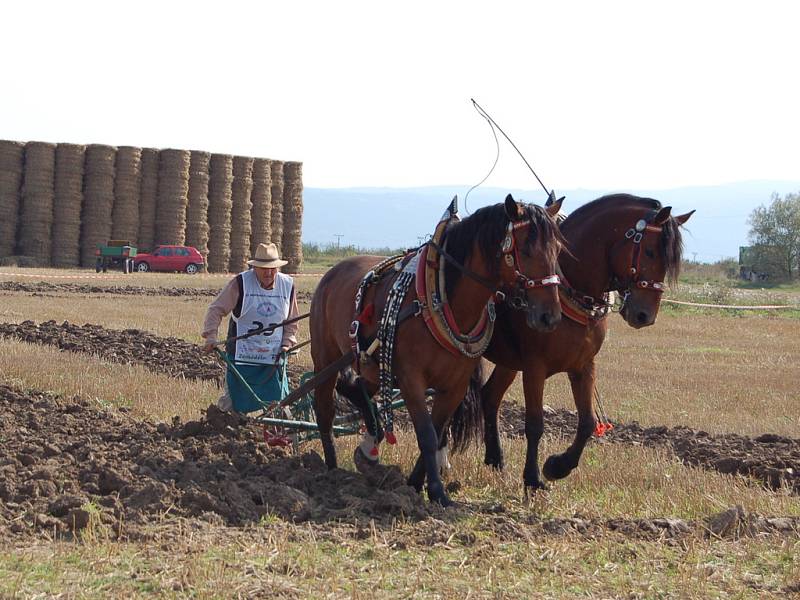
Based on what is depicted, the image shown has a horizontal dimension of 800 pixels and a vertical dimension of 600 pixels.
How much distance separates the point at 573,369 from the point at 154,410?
4.14 metres

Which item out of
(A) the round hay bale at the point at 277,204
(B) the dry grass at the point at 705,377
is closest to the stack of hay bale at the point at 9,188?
(A) the round hay bale at the point at 277,204

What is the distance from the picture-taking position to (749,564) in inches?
216

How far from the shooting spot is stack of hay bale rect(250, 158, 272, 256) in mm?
38844

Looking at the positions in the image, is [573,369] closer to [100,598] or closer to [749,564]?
[749,564]

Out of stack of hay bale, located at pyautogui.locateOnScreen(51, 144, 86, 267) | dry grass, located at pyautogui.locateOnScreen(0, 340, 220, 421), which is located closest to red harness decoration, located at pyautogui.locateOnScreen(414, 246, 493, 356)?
dry grass, located at pyautogui.locateOnScreen(0, 340, 220, 421)

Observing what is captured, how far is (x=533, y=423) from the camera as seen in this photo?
7332 millimetres

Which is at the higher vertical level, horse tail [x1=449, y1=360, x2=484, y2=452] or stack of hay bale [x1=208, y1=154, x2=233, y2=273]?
stack of hay bale [x1=208, y1=154, x2=233, y2=273]

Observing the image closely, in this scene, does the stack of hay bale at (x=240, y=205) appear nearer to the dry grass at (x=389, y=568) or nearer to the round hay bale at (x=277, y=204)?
the round hay bale at (x=277, y=204)

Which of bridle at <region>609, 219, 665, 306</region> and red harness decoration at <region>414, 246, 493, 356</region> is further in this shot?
bridle at <region>609, 219, 665, 306</region>

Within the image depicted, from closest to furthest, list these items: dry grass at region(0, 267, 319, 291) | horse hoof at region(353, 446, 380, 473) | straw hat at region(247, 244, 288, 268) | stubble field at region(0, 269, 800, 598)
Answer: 1. stubble field at region(0, 269, 800, 598)
2. horse hoof at region(353, 446, 380, 473)
3. straw hat at region(247, 244, 288, 268)
4. dry grass at region(0, 267, 319, 291)

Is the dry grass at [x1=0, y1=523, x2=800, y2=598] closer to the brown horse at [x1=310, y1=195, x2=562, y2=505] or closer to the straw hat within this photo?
the brown horse at [x1=310, y1=195, x2=562, y2=505]

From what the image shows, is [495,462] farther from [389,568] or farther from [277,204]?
[277,204]

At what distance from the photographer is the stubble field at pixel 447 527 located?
4992 mm

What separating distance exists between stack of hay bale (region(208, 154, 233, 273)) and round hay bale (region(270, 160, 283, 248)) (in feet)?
6.85
